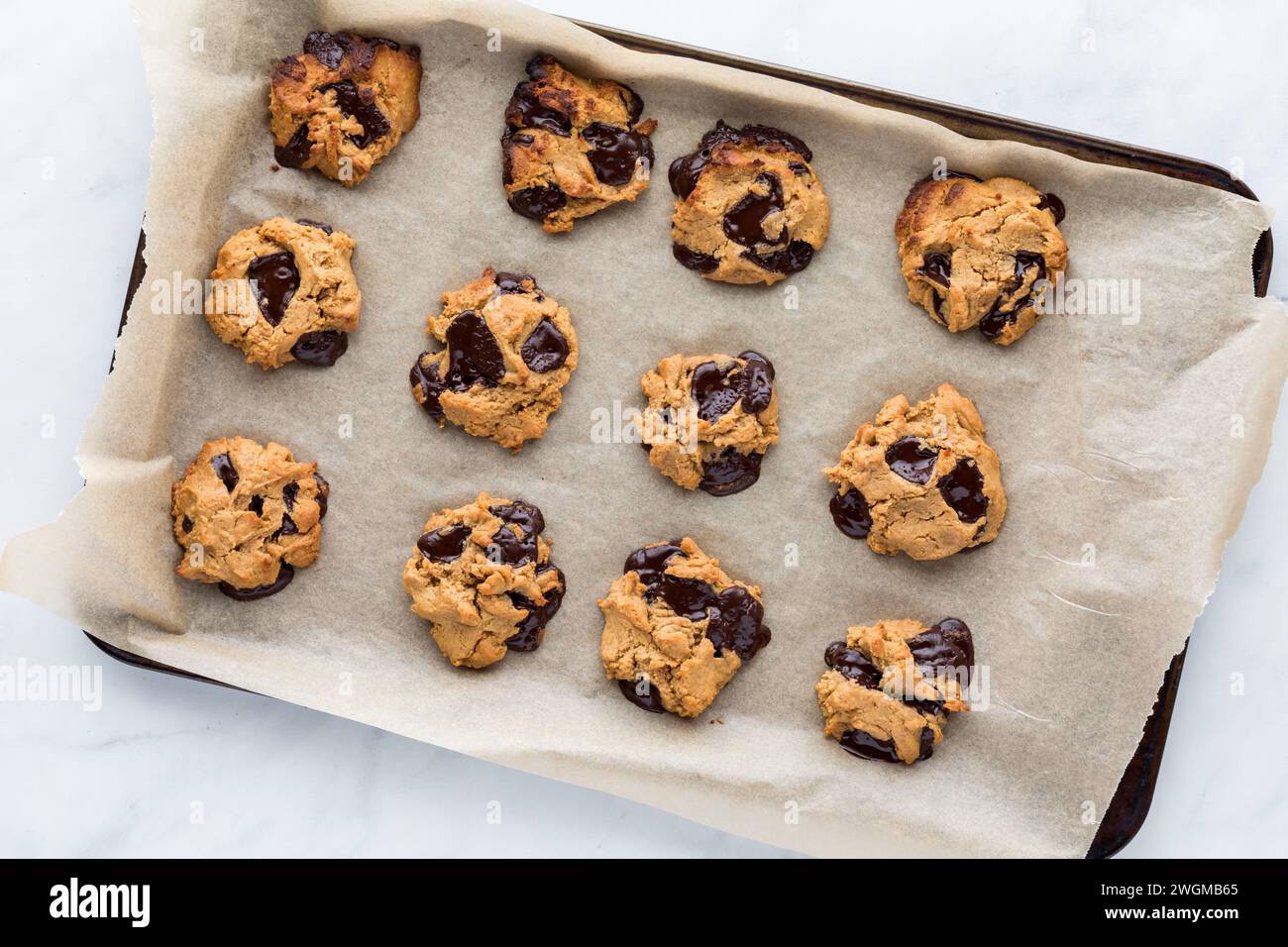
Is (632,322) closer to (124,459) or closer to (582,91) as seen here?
(582,91)

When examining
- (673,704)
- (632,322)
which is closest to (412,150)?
(632,322)

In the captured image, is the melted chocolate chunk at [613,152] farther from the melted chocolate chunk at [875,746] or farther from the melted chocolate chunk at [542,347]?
the melted chocolate chunk at [875,746]

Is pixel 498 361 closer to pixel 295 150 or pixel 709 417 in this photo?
pixel 709 417

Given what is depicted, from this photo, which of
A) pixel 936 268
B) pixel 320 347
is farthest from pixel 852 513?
pixel 320 347

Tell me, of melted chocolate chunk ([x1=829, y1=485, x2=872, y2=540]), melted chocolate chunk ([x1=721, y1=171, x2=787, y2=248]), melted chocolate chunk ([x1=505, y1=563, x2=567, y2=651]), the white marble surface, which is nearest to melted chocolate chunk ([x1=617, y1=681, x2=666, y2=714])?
melted chocolate chunk ([x1=505, y1=563, x2=567, y2=651])

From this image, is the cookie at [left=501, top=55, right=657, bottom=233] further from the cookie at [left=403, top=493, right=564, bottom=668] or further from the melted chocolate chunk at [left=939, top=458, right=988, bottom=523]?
the melted chocolate chunk at [left=939, top=458, right=988, bottom=523]

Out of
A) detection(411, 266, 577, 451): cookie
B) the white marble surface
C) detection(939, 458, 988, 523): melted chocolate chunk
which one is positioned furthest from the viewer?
the white marble surface
